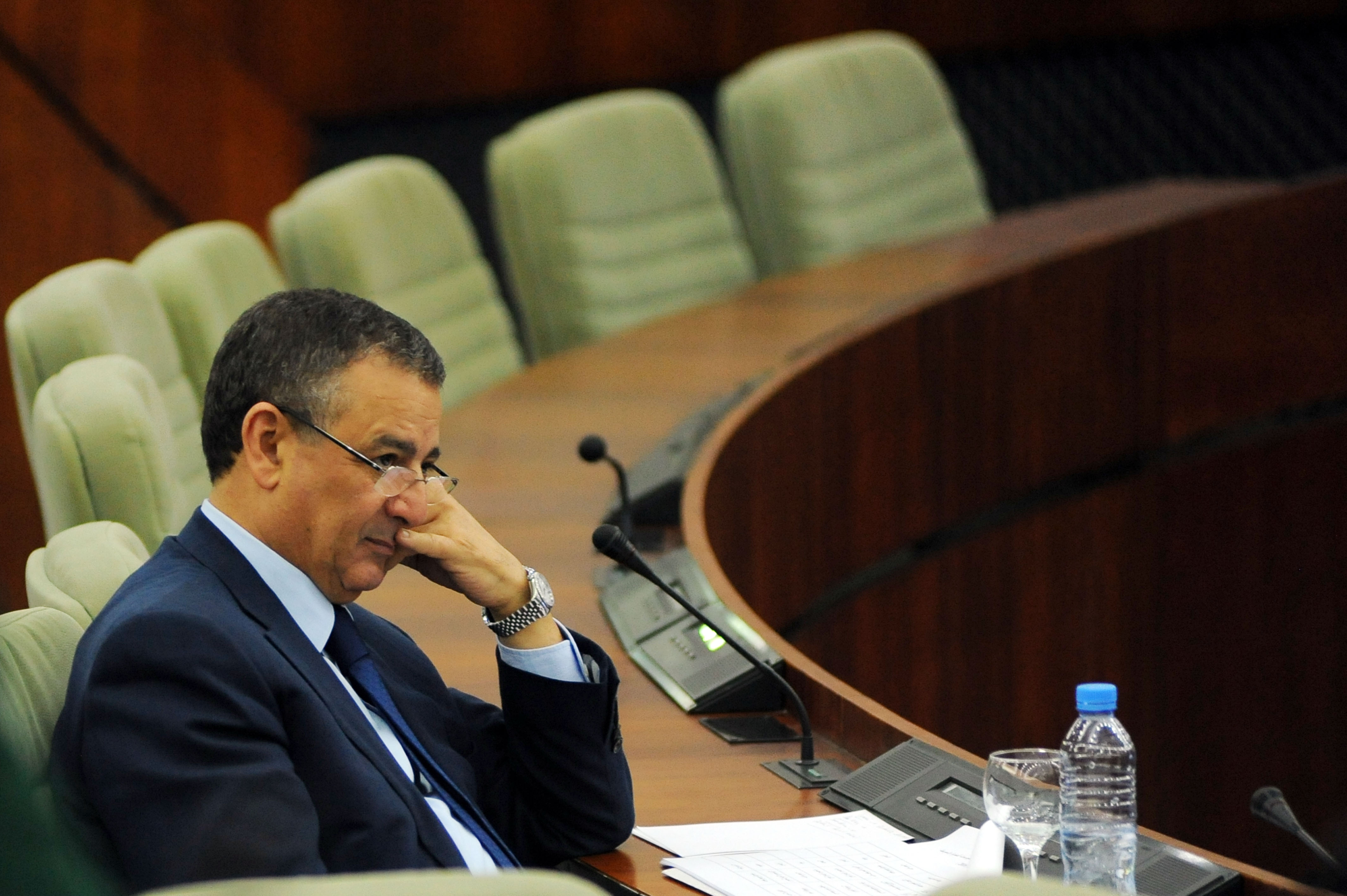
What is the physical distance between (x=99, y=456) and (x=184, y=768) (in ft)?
2.91

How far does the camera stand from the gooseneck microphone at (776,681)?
1.73m

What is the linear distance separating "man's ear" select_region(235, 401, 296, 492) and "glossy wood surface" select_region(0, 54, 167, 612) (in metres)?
2.83

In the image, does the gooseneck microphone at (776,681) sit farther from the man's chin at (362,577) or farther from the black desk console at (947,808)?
the man's chin at (362,577)

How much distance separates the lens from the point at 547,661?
5.34ft

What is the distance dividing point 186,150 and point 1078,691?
368 cm

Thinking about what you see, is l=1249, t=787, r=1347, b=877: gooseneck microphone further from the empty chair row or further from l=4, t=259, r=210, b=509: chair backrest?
the empty chair row

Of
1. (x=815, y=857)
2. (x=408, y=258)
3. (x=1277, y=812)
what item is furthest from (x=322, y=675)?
(x=408, y=258)

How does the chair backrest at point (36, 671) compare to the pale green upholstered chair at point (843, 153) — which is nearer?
the chair backrest at point (36, 671)

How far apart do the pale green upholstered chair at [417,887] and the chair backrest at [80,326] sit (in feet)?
4.95

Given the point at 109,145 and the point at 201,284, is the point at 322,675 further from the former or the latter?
the point at 109,145

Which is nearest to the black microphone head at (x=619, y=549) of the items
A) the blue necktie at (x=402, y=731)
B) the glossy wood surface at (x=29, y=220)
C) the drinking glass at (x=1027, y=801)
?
the blue necktie at (x=402, y=731)

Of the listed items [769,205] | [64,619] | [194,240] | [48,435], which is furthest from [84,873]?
[769,205]

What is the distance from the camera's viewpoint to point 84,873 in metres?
0.56

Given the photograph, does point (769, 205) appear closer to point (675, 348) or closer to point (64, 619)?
point (675, 348)
